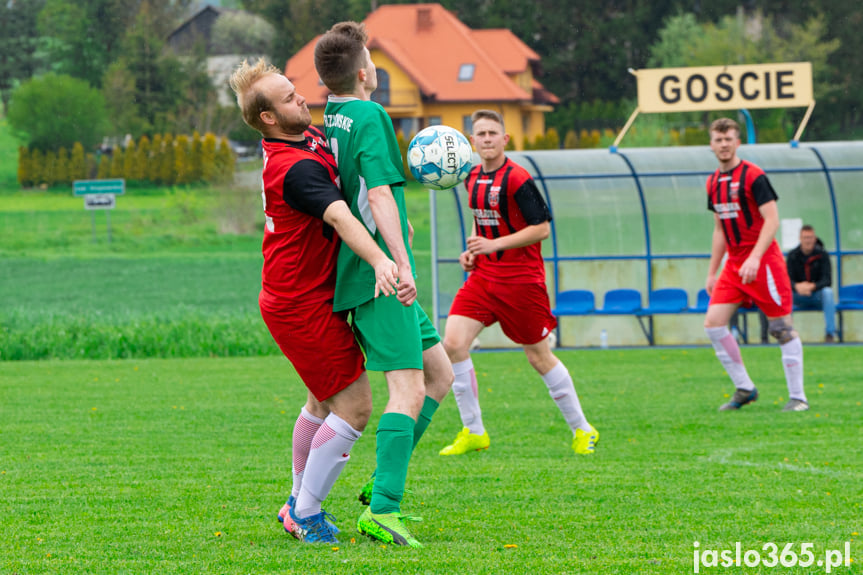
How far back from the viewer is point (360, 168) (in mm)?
4566

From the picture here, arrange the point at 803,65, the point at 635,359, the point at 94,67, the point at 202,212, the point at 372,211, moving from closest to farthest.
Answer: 1. the point at 372,211
2. the point at 635,359
3. the point at 803,65
4. the point at 202,212
5. the point at 94,67

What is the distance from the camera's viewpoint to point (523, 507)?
543 cm

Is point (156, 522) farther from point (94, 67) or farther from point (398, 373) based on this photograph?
point (94, 67)

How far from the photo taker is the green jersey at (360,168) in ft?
14.8

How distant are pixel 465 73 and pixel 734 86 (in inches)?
1776

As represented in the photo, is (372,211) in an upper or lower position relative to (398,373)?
upper

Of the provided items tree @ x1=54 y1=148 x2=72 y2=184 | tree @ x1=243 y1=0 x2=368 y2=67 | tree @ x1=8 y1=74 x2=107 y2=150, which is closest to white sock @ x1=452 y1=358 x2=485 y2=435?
tree @ x1=54 y1=148 x2=72 y2=184

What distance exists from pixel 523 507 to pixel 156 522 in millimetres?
1694

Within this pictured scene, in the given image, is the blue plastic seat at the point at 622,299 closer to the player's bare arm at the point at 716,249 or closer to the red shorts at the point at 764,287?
the player's bare arm at the point at 716,249

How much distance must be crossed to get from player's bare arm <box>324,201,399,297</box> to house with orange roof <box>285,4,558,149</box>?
52.6 meters

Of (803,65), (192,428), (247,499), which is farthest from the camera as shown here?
(803,65)

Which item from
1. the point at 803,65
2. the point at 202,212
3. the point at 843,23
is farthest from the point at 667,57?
the point at 803,65

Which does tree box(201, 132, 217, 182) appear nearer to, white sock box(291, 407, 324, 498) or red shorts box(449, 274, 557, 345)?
red shorts box(449, 274, 557, 345)

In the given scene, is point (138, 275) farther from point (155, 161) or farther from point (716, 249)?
point (716, 249)
